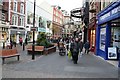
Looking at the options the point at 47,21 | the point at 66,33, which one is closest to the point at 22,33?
the point at 47,21

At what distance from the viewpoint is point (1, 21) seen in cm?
4384

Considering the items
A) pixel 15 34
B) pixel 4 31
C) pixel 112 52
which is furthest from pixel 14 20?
pixel 112 52

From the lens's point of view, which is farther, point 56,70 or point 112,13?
point 112,13

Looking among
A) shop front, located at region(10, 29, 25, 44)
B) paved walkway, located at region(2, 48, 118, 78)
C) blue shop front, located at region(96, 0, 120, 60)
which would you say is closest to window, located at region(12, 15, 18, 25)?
shop front, located at region(10, 29, 25, 44)

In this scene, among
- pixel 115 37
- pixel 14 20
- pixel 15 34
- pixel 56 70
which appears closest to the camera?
pixel 56 70

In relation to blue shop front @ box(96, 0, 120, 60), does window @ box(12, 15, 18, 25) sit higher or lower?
higher

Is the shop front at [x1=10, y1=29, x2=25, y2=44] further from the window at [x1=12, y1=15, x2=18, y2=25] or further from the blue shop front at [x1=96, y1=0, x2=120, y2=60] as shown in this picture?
the blue shop front at [x1=96, y1=0, x2=120, y2=60]

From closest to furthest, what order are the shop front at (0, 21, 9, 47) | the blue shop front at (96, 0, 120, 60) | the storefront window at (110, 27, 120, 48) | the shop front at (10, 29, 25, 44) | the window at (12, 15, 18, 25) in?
the blue shop front at (96, 0, 120, 60), the storefront window at (110, 27, 120, 48), the shop front at (0, 21, 9, 47), the shop front at (10, 29, 25, 44), the window at (12, 15, 18, 25)

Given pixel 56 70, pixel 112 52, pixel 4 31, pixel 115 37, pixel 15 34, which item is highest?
pixel 4 31

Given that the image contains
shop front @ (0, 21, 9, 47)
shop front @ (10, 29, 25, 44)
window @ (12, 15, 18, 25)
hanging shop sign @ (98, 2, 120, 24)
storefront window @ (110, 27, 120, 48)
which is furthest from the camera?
window @ (12, 15, 18, 25)

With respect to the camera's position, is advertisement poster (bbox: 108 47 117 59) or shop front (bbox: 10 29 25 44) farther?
shop front (bbox: 10 29 25 44)

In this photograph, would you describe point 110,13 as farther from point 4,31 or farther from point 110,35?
point 4,31

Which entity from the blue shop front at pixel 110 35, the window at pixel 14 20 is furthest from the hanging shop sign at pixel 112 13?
the window at pixel 14 20

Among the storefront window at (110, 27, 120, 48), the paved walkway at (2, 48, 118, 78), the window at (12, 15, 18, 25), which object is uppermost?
the window at (12, 15, 18, 25)
